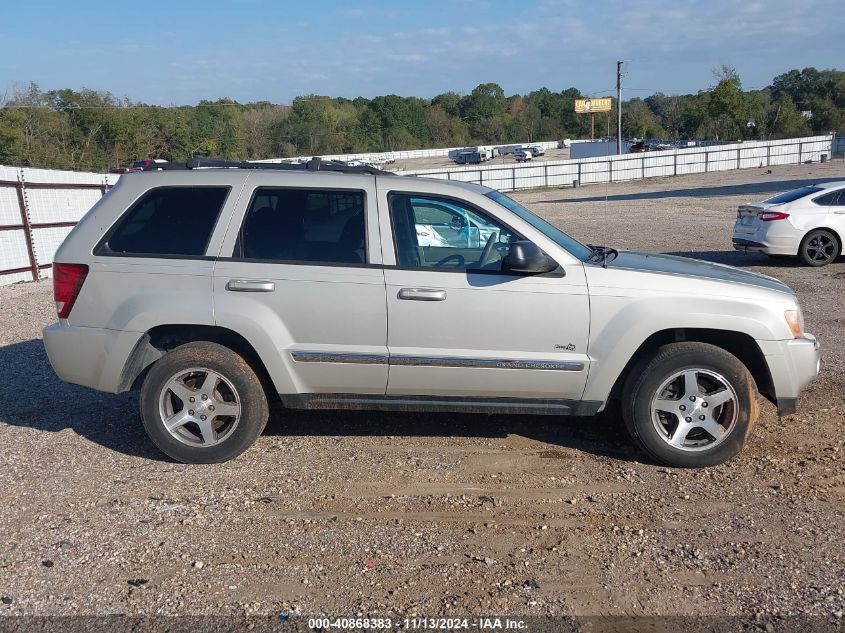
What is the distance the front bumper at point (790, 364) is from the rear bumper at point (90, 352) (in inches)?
160

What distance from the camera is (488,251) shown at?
5.18 m

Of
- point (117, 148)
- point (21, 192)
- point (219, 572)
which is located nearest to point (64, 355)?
point (219, 572)

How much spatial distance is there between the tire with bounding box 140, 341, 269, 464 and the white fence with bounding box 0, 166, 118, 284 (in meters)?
11.1

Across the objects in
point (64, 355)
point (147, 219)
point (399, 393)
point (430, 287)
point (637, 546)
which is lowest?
point (637, 546)

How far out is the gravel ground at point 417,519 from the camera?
12.1 feet

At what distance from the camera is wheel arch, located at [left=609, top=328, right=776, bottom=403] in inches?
202

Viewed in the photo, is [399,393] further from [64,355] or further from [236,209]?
[64,355]

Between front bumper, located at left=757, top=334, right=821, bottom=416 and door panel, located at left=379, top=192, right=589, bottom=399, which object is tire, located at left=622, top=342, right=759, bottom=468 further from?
door panel, located at left=379, top=192, right=589, bottom=399

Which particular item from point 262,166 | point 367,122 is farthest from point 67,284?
point 367,122

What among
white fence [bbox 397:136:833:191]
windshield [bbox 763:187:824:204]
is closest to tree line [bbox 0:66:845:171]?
white fence [bbox 397:136:833:191]

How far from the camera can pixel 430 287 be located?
503 centimetres

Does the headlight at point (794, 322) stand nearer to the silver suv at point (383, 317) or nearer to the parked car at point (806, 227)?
the silver suv at point (383, 317)

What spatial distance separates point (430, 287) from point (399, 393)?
0.75 metres

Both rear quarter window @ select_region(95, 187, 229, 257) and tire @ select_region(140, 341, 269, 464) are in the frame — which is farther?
rear quarter window @ select_region(95, 187, 229, 257)
